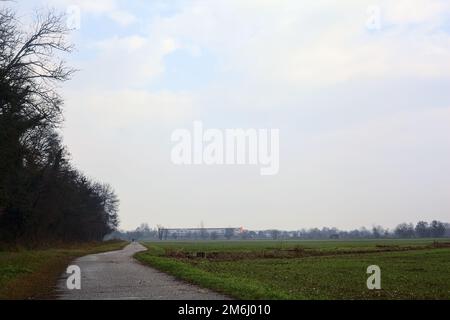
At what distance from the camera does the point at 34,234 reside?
61938mm

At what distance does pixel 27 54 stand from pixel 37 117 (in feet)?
14.7

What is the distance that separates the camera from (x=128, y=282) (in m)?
21.3

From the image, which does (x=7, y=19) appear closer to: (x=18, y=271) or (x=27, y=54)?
(x=27, y=54)

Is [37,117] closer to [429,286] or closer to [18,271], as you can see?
[18,271]

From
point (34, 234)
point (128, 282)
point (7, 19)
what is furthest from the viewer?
point (34, 234)

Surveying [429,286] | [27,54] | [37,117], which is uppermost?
[27,54]

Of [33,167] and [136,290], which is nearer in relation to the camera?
[136,290]
